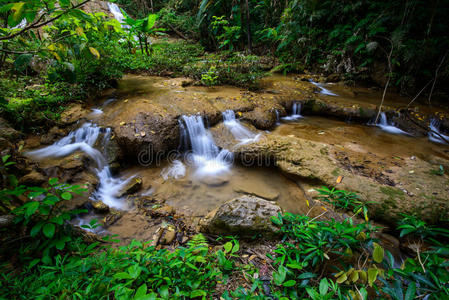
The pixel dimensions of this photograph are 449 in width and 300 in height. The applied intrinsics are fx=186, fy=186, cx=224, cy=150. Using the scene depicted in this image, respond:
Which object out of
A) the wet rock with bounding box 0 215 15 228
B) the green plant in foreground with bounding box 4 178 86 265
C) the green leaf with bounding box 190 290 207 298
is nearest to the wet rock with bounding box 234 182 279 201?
the green leaf with bounding box 190 290 207 298

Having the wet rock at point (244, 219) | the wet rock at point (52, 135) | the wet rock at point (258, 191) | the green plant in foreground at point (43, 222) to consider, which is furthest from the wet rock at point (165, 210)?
the wet rock at point (52, 135)

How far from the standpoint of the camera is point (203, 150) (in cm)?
485

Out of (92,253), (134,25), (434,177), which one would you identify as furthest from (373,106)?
(134,25)

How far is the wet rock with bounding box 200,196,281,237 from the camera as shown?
2171mm

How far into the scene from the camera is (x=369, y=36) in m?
7.84

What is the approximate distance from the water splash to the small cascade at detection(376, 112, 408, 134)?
5.83 m

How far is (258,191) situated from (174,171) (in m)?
1.95

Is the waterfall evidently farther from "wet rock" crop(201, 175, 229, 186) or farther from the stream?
"wet rock" crop(201, 175, 229, 186)

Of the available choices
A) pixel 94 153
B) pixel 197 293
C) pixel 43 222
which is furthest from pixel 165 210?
pixel 94 153

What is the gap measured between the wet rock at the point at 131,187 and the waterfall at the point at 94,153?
0.10 meters

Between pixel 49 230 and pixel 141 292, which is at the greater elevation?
pixel 49 230

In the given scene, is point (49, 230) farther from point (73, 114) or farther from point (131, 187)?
point (73, 114)

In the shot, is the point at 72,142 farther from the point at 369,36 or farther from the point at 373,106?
the point at 369,36

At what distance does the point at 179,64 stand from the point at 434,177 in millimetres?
8950
